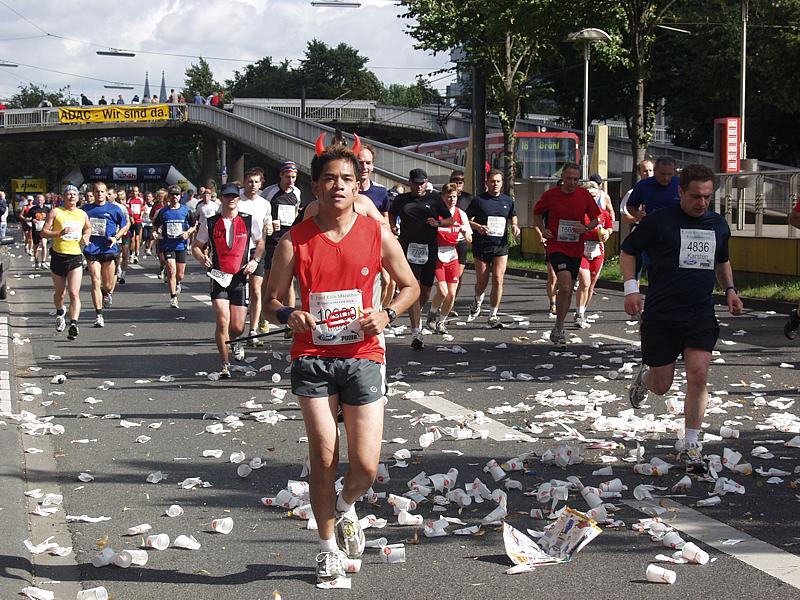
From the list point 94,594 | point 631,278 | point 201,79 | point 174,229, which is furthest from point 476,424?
point 201,79

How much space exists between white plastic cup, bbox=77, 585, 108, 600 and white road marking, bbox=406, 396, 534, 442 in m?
3.77

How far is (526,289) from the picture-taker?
22734mm

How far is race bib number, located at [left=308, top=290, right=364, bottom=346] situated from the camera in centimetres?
521

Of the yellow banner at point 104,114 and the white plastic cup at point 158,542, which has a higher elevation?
the yellow banner at point 104,114

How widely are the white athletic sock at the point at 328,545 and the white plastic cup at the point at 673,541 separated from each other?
1.51m

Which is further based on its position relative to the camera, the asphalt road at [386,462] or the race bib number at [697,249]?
the race bib number at [697,249]

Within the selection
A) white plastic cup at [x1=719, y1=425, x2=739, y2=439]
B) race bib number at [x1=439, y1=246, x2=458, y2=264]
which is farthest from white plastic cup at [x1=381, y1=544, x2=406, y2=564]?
race bib number at [x1=439, y1=246, x2=458, y2=264]

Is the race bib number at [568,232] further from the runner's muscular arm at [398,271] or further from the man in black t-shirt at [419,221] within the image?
the runner's muscular arm at [398,271]

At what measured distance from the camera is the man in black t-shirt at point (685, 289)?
7.37 meters

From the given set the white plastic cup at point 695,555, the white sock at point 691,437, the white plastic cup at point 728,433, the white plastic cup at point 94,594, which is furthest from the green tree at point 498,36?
the white plastic cup at point 94,594

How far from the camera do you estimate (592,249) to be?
15750 millimetres

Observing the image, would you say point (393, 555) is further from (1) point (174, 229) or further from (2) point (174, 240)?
(1) point (174, 229)

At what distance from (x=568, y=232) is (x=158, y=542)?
8608 mm

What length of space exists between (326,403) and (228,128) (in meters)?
59.5
